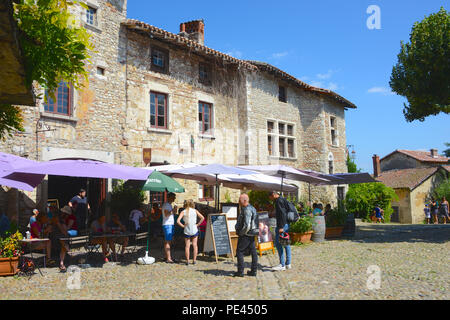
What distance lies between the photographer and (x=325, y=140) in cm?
2111

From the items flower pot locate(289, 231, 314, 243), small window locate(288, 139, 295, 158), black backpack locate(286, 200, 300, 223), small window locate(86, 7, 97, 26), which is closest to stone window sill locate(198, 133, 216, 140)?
small window locate(86, 7, 97, 26)

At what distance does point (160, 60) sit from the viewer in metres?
14.0

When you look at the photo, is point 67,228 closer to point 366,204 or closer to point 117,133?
point 117,133

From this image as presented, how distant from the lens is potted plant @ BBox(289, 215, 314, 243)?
10844 millimetres

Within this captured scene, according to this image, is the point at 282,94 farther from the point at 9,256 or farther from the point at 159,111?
the point at 9,256

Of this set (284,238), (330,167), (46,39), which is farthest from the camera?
(330,167)

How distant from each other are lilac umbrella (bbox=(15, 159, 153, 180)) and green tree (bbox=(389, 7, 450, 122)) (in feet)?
38.2

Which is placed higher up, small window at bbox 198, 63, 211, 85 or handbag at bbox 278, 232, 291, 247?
small window at bbox 198, 63, 211, 85

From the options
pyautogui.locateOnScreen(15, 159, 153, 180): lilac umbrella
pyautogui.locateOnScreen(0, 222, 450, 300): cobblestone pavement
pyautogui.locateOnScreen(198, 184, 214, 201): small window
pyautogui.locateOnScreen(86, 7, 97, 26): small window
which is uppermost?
pyautogui.locateOnScreen(86, 7, 97, 26): small window

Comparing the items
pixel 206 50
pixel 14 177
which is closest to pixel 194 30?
pixel 206 50

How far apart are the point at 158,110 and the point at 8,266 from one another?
8.23 metres

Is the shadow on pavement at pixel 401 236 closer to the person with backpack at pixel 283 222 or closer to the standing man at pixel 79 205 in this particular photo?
the person with backpack at pixel 283 222

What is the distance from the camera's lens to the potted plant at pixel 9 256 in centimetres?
667

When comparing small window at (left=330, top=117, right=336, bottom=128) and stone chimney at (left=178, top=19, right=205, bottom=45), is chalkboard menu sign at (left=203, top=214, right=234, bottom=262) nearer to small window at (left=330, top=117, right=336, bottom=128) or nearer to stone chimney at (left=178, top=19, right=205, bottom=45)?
stone chimney at (left=178, top=19, right=205, bottom=45)
